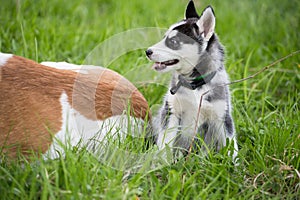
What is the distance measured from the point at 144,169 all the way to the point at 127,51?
2.23 meters

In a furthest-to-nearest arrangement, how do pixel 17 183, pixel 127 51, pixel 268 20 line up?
pixel 268 20, pixel 127 51, pixel 17 183

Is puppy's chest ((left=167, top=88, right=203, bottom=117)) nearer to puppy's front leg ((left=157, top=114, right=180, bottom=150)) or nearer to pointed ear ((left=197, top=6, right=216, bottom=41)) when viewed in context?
puppy's front leg ((left=157, top=114, right=180, bottom=150))

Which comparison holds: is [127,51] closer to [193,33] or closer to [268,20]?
[193,33]

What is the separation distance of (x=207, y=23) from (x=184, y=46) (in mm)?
223

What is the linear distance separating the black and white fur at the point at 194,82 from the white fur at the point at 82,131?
0.33 m

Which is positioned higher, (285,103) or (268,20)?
(268,20)

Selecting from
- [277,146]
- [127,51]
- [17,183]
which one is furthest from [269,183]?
[127,51]

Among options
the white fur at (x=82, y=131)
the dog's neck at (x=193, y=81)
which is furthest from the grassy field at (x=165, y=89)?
the dog's neck at (x=193, y=81)

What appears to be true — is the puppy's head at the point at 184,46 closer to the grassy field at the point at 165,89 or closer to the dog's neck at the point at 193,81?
the dog's neck at the point at 193,81

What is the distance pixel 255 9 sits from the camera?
21.5ft

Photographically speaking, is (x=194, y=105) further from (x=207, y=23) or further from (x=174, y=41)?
(x=207, y=23)

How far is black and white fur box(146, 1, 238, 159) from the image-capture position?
128 inches

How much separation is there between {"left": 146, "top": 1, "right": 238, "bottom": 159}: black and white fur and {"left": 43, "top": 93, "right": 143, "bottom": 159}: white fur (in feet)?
1.09

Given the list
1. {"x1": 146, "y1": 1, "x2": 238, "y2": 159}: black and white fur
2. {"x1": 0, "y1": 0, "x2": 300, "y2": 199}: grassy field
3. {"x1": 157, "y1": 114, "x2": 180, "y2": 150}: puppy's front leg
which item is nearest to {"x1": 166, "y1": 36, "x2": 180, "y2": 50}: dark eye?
{"x1": 146, "y1": 1, "x2": 238, "y2": 159}: black and white fur
